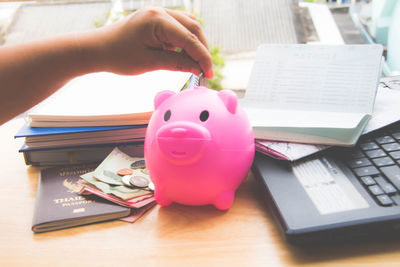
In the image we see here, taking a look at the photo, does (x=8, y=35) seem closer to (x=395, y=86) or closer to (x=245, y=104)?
(x=245, y=104)

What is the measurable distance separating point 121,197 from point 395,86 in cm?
58

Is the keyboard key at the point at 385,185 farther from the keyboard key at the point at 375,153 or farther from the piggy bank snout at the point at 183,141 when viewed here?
the piggy bank snout at the point at 183,141

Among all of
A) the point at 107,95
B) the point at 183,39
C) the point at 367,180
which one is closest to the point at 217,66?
the point at 107,95

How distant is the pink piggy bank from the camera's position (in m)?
0.43

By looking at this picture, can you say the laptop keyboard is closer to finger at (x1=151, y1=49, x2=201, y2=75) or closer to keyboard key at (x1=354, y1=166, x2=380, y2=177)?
keyboard key at (x1=354, y1=166, x2=380, y2=177)

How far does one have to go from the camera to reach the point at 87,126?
61cm

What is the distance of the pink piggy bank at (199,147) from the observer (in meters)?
0.43

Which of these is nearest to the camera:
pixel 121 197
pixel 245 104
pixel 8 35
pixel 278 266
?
pixel 278 266

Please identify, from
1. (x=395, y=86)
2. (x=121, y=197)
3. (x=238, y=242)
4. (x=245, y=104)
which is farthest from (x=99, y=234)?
(x=395, y=86)

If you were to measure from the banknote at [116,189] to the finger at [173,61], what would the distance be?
7.8 inches

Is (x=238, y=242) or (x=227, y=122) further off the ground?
(x=227, y=122)

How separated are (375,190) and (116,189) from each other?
0.37 meters

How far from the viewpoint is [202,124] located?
0.44 m

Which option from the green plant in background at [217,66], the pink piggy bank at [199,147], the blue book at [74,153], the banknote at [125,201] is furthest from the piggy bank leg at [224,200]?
the green plant in background at [217,66]
